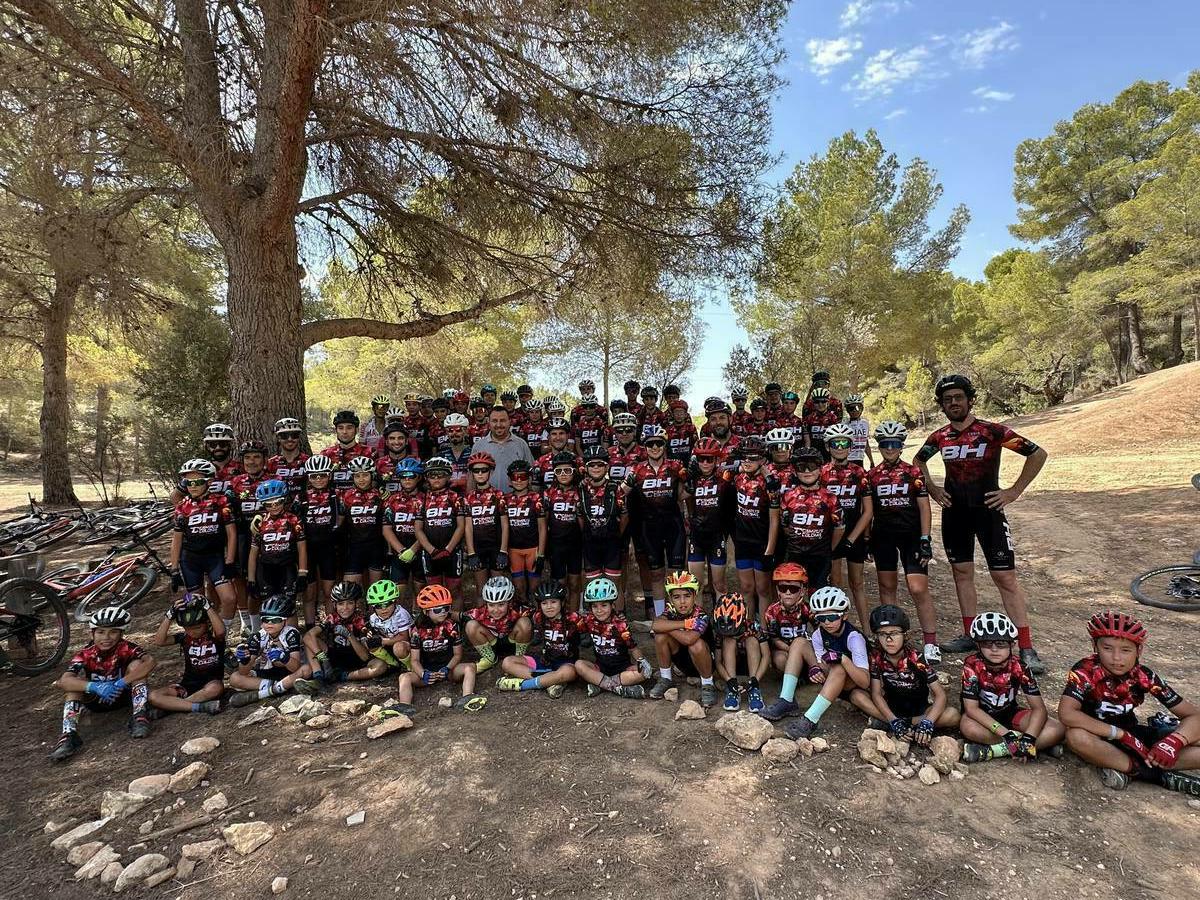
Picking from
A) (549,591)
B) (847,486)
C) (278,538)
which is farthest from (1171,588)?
(278,538)

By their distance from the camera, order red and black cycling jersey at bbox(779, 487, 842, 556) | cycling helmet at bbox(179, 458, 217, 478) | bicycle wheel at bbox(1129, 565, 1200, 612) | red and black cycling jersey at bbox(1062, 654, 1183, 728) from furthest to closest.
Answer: cycling helmet at bbox(179, 458, 217, 478), bicycle wheel at bbox(1129, 565, 1200, 612), red and black cycling jersey at bbox(779, 487, 842, 556), red and black cycling jersey at bbox(1062, 654, 1183, 728)

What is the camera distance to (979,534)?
18.0 ft

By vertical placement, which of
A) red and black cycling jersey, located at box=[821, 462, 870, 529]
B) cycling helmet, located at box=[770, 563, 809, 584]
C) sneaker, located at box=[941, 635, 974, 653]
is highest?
red and black cycling jersey, located at box=[821, 462, 870, 529]

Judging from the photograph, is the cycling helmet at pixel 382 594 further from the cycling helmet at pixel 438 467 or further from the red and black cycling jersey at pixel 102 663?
the red and black cycling jersey at pixel 102 663

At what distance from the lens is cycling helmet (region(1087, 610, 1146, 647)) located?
3.76 meters

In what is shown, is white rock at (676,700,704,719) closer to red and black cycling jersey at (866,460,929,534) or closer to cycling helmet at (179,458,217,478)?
red and black cycling jersey at (866,460,929,534)

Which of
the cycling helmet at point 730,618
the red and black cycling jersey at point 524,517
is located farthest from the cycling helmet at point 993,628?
the red and black cycling jersey at point 524,517

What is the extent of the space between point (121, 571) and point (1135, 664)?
1087cm

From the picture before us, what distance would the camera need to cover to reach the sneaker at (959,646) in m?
5.52

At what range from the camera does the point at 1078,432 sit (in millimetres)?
18031

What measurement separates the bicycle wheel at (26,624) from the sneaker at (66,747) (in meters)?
1.74

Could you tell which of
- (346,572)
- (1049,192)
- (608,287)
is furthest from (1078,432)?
(346,572)

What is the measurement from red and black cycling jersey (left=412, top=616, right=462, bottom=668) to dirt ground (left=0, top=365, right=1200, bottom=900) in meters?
0.36

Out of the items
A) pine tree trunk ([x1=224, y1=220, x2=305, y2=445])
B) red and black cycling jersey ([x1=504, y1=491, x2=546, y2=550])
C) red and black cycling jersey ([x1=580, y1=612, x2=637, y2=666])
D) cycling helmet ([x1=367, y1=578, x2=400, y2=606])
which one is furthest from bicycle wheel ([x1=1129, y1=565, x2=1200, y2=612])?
pine tree trunk ([x1=224, y1=220, x2=305, y2=445])
